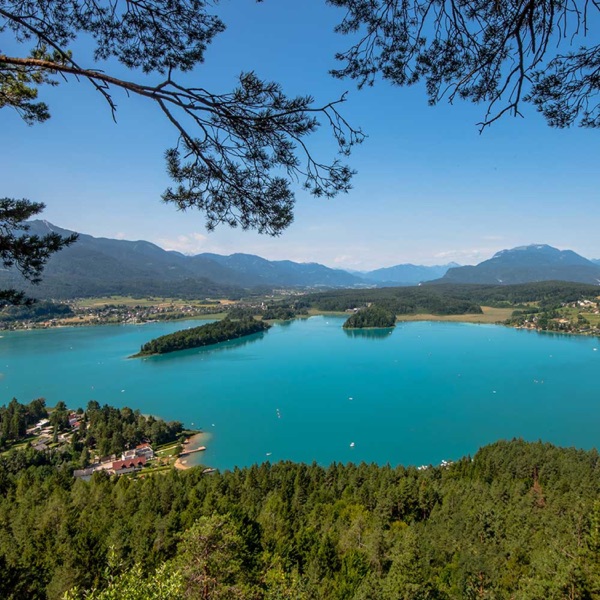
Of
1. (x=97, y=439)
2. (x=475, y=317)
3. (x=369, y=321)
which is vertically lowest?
(x=97, y=439)

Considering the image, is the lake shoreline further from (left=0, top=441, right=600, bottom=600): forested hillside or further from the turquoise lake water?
(left=0, top=441, right=600, bottom=600): forested hillside

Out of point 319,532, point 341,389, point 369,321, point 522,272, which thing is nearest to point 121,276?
point 369,321

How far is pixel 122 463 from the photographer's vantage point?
15.5 m

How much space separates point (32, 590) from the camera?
5773 mm

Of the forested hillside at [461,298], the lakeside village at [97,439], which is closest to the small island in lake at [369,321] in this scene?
the forested hillside at [461,298]

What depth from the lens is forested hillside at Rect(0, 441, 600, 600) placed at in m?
4.80

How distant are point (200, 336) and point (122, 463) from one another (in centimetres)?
2811

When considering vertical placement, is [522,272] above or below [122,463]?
above

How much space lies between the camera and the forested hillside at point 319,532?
480 centimetres

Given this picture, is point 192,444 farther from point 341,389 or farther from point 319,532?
point 341,389

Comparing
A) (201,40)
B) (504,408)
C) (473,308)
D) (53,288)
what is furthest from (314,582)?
(53,288)

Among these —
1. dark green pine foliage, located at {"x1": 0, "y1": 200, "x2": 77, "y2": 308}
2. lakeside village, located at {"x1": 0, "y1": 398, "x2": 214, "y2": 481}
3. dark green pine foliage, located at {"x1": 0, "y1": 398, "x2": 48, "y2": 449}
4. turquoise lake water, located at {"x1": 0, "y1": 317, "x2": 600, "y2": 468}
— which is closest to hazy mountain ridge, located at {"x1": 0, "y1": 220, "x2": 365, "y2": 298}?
turquoise lake water, located at {"x1": 0, "y1": 317, "x2": 600, "y2": 468}

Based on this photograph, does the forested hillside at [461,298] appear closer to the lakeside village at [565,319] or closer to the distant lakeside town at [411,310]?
the distant lakeside town at [411,310]

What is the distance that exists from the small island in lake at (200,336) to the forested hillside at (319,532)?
79.7 ft
